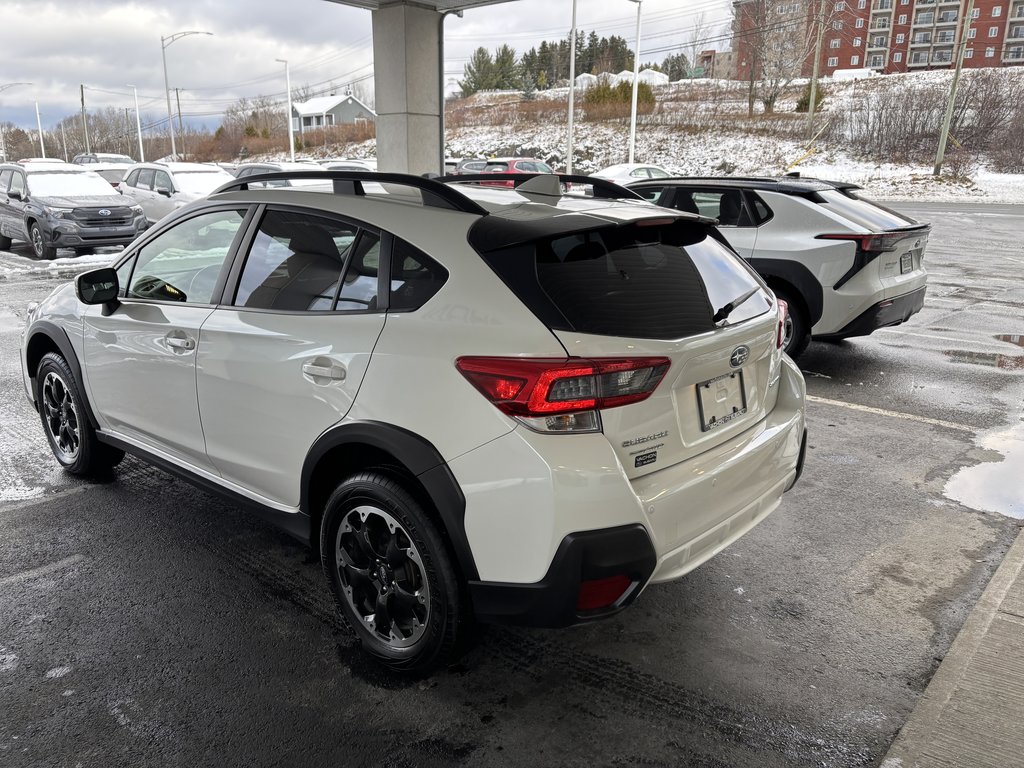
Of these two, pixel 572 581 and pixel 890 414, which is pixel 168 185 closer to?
pixel 890 414

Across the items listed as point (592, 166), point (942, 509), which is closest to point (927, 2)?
point (592, 166)

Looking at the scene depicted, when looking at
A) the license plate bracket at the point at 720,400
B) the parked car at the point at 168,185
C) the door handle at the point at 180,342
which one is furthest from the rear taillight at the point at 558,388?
the parked car at the point at 168,185

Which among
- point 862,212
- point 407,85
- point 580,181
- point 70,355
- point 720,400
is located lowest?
point 70,355

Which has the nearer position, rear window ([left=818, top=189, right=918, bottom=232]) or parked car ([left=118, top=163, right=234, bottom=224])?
rear window ([left=818, top=189, right=918, bottom=232])

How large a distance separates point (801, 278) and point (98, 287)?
5661mm

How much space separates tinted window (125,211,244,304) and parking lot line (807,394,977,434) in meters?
4.69

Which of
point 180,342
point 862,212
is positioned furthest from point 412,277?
point 862,212

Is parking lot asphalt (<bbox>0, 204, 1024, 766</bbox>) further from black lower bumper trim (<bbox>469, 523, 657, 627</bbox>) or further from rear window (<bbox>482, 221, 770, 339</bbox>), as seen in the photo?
rear window (<bbox>482, 221, 770, 339</bbox>)

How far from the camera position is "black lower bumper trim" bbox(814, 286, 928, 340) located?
6773 millimetres

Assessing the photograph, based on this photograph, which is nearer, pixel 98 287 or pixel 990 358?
pixel 98 287

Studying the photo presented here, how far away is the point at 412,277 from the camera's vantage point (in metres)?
2.71

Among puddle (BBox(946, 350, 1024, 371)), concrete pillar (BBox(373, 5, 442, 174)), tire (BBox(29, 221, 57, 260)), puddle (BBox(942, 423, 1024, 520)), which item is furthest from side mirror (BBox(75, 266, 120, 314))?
tire (BBox(29, 221, 57, 260))

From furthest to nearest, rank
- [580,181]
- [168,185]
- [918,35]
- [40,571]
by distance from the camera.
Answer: [918,35], [168,185], [580,181], [40,571]

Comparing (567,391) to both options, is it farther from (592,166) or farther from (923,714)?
(592,166)
